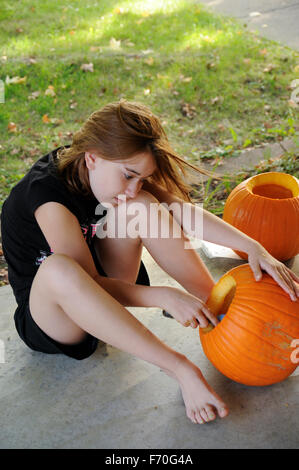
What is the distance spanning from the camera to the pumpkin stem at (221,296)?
66.6 inches

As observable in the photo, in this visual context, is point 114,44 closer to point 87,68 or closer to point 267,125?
point 87,68

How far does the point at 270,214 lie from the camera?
2.15 m

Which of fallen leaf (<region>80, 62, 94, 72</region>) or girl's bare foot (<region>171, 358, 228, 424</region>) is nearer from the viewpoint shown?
girl's bare foot (<region>171, 358, 228, 424</region>)

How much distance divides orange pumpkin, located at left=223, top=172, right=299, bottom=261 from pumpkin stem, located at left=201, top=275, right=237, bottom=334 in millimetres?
509

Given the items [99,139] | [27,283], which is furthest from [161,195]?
[27,283]

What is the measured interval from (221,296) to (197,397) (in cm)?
36

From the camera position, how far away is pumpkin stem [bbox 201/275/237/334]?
1690 mm

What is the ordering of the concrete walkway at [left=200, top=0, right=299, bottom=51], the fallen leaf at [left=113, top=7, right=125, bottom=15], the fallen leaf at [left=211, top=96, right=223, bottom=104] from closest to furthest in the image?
the fallen leaf at [left=211, top=96, right=223, bottom=104], the concrete walkway at [left=200, top=0, right=299, bottom=51], the fallen leaf at [left=113, top=7, right=125, bottom=15]

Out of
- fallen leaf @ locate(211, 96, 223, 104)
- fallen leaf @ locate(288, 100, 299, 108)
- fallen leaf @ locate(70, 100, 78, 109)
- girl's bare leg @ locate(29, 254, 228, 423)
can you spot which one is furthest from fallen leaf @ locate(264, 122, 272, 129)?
girl's bare leg @ locate(29, 254, 228, 423)

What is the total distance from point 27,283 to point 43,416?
1.52ft

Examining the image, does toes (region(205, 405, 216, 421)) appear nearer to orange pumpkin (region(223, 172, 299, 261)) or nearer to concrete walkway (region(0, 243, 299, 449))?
concrete walkway (region(0, 243, 299, 449))

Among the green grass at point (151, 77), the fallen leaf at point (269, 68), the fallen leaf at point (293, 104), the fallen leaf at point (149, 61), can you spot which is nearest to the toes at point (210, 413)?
the green grass at point (151, 77)

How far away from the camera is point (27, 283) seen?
1.79 meters
